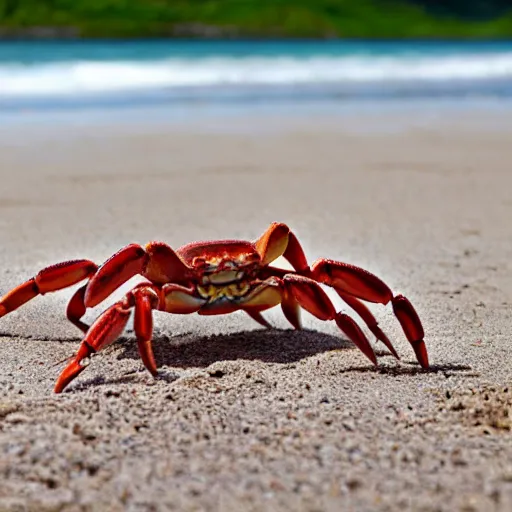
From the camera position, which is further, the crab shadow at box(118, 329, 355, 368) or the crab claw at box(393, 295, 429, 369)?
the crab shadow at box(118, 329, 355, 368)

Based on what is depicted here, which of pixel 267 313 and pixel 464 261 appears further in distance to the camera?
pixel 464 261

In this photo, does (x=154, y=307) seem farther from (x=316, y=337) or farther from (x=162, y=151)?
(x=162, y=151)

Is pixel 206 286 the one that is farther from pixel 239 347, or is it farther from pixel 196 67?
pixel 196 67

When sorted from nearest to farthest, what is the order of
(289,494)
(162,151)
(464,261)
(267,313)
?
1. (289,494)
2. (267,313)
3. (464,261)
4. (162,151)

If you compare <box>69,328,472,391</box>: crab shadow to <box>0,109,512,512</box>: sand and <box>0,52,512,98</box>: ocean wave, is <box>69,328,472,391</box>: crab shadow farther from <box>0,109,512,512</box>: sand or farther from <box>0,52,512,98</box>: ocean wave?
<box>0,52,512,98</box>: ocean wave

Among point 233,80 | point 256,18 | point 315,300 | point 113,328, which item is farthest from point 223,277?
point 256,18

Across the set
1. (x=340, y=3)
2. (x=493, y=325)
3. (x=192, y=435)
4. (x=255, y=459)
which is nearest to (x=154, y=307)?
(x=192, y=435)

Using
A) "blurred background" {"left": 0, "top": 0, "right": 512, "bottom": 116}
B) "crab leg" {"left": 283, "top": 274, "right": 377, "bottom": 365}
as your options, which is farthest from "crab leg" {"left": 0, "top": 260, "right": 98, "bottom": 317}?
"blurred background" {"left": 0, "top": 0, "right": 512, "bottom": 116}
